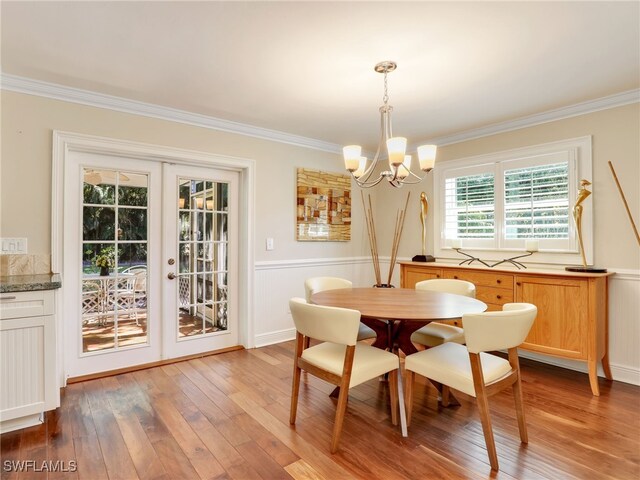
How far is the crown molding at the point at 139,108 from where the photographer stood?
2.56 metres

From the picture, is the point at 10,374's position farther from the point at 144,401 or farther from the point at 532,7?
the point at 532,7

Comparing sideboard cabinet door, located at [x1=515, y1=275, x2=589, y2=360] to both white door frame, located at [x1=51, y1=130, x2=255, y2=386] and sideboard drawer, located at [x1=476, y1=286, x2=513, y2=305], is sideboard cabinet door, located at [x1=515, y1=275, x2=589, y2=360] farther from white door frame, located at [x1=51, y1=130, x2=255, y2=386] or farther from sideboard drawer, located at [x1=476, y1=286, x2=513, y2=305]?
white door frame, located at [x1=51, y1=130, x2=255, y2=386]

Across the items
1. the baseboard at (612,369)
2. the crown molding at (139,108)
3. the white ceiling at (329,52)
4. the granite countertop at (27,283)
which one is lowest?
the baseboard at (612,369)

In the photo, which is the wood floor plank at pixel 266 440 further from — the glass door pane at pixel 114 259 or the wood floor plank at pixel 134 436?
the glass door pane at pixel 114 259

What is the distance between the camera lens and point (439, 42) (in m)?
2.06

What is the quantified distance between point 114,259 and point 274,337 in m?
1.81

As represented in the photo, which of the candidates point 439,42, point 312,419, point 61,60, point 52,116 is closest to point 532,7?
point 439,42

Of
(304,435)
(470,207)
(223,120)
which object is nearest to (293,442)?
(304,435)

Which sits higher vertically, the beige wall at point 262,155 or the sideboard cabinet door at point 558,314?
the beige wall at point 262,155

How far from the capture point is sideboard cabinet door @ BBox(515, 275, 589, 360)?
272 cm

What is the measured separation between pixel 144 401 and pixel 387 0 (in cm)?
294

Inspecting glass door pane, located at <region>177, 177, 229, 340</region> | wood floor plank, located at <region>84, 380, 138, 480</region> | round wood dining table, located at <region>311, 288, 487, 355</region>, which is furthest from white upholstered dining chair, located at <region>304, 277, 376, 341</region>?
wood floor plank, located at <region>84, 380, 138, 480</region>

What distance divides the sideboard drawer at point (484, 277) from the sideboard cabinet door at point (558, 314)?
4.2 inches

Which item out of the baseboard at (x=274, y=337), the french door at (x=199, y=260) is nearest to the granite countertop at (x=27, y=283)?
the french door at (x=199, y=260)
